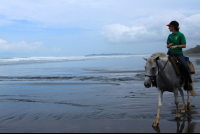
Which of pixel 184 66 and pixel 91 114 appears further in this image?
pixel 91 114

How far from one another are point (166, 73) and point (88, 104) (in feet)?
11.4

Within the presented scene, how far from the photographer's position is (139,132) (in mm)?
4977

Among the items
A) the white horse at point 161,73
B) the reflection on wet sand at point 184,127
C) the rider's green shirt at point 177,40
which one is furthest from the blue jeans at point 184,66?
the reflection on wet sand at point 184,127

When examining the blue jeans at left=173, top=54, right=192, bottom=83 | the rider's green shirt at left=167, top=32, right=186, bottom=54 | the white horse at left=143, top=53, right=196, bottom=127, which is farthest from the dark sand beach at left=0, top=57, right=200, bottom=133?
the rider's green shirt at left=167, top=32, right=186, bottom=54

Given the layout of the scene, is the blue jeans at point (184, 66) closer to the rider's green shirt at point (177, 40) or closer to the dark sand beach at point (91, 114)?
the rider's green shirt at point (177, 40)

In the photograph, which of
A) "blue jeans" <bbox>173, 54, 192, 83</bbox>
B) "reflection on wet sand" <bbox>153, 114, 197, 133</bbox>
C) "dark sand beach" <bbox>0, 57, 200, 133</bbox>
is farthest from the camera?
"blue jeans" <bbox>173, 54, 192, 83</bbox>

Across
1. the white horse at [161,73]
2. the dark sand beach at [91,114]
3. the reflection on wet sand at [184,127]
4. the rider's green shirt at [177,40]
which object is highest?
the rider's green shirt at [177,40]

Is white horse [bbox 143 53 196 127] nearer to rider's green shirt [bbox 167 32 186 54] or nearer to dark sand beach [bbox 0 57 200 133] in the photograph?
dark sand beach [bbox 0 57 200 133]

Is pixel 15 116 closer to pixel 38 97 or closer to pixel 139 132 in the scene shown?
pixel 38 97

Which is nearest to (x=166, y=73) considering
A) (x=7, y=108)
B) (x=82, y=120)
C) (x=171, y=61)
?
(x=171, y=61)

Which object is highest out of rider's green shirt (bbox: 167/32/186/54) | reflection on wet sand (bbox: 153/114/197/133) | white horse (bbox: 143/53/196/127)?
rider's green shirt (bbox: 167/32/186/54)

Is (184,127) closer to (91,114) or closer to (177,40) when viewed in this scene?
(177,40)

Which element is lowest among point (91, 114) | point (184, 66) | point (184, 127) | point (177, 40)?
point (184, 127)

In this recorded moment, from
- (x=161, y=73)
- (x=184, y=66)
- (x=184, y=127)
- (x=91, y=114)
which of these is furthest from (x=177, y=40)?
(x=91, y=114)
